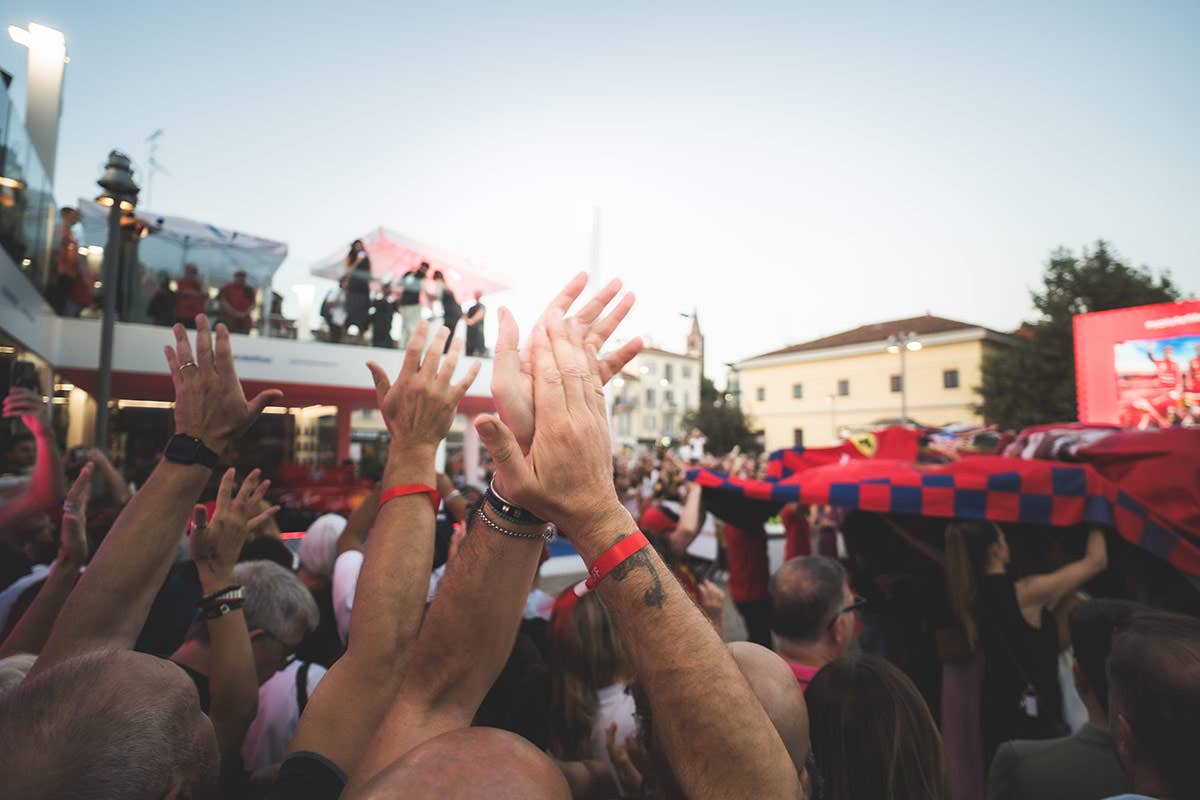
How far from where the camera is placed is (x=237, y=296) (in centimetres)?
1371

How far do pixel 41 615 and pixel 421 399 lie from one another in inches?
60.0

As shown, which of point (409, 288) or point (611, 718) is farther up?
point (409, 288)

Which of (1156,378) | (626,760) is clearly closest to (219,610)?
(626,760)

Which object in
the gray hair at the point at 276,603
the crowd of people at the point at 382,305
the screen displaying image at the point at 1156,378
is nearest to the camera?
the gray hair at the point at 276,603

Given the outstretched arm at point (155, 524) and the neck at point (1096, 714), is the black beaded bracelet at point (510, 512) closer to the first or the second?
the outstretched arm at point (155, 524)

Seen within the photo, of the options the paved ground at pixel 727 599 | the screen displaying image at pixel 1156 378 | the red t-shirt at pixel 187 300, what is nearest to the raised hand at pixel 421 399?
the paved ground at pixel 727 599

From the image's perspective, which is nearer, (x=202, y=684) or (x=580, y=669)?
(x=202, y=684)

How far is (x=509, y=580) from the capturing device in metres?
1.24

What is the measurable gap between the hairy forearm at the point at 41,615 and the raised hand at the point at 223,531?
41cm

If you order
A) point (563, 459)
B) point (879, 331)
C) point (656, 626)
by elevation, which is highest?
point (879, 331)

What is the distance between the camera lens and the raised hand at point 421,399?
1560mm

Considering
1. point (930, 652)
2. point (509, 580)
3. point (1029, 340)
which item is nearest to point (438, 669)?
point (509, 580)

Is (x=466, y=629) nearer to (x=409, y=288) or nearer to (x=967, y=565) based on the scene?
(x=967, y=565)

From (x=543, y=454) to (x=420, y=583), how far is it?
73cm
